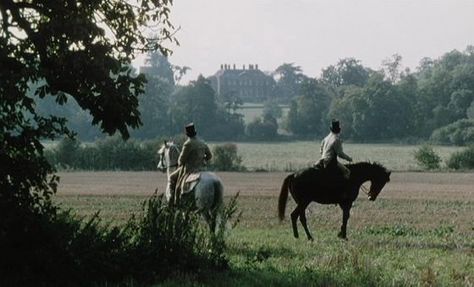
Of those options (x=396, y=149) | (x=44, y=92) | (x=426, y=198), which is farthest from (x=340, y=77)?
(x=44, y=92)

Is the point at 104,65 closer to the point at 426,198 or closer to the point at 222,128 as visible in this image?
the point at 426,198

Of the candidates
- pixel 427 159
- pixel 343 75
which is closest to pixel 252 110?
pixel 343 75

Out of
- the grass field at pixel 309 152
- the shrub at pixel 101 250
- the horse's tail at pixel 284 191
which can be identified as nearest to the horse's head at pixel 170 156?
the horse's tail at pixel 284 191

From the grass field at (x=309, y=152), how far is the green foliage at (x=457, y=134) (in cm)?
256

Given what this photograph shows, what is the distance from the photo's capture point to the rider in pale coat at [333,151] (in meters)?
18.1

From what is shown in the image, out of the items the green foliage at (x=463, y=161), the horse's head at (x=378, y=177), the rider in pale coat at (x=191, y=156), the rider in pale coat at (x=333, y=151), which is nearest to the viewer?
the rider in pale coat at (x=191, y=156)

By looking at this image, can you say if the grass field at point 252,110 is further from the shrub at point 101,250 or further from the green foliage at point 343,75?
the shrub at point 101,250

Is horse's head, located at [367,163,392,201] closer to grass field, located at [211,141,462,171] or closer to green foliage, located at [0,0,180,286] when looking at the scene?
green foliage, located at [0,0,180,286]

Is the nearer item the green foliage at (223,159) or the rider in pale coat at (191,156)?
the rider in pale coat at (191,156)

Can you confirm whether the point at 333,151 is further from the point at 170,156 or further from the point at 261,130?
the point at 261,130

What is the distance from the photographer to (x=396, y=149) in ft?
336

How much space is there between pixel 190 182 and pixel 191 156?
22.3 inches

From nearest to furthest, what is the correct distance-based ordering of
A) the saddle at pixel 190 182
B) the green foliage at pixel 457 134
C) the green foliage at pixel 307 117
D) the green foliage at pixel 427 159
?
the saddle at pixel 190 182 < the green foliage at pixel 427 159 < the green foliage at pixel 457 134 < the green foliage at pixel 307 117

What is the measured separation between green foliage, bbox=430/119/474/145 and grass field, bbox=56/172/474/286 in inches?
Answer: 2453
